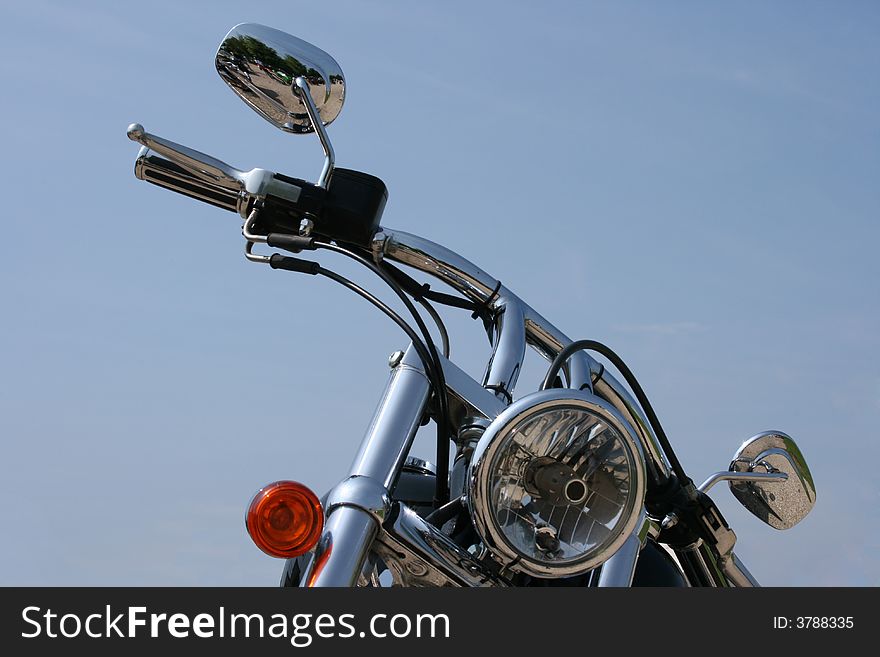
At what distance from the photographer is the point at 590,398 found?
1.71 m

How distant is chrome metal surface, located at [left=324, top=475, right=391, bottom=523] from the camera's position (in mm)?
1656

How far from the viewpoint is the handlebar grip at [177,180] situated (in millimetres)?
2074

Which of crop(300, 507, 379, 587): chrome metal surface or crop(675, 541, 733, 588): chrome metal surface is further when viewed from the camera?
crop(675, 541, 733, 588): chrome metal surface

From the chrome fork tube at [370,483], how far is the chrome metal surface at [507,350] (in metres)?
0.25

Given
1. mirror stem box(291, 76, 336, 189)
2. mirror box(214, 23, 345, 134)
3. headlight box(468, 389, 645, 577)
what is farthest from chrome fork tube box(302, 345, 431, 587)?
mirror box(214, 23, 345, 134)

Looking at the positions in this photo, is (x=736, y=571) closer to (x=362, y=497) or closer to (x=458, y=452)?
(x=458, y=452)

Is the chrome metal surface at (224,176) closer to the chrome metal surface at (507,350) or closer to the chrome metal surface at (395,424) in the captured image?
the chrome metal surface at (395,424)

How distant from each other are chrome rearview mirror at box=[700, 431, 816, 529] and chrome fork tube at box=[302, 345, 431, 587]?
2.76 ft

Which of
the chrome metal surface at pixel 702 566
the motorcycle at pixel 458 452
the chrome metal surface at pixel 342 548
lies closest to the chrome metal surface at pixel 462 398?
the motorcycle at pixel 458 452

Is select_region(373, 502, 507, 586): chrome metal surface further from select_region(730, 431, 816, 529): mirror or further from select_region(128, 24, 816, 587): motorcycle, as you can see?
select_region(730, 431, 816, 529): mirror

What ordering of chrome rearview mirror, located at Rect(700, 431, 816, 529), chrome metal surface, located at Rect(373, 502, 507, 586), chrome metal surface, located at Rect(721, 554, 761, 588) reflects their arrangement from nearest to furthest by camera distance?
chrome metal surface, located at Rect(373, 502, 507, 586) → chrome metal surface, located at Rect(721, 554, 761, 588) → chrome rearview mirror, located at Rect(700, 431, 816, 529)
